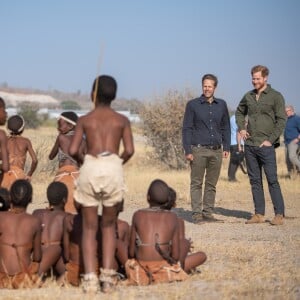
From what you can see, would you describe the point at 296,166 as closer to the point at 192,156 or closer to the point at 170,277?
the point at 192,156

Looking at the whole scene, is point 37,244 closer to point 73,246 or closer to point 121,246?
point 73,246

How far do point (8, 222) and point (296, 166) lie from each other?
1199 cm

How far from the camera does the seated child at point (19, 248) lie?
267 inches

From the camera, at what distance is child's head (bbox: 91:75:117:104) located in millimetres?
6648

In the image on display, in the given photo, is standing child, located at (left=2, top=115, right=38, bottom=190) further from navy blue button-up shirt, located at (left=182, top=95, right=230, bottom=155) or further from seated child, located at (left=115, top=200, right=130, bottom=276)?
seated child, located at (left=115, top=200, right=130, bottom=276)

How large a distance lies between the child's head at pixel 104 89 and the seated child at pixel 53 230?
3.88 ft

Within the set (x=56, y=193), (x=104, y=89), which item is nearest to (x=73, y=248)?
(x=56, y=193)

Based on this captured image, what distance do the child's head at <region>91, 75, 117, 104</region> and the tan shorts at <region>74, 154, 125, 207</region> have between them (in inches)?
20.1

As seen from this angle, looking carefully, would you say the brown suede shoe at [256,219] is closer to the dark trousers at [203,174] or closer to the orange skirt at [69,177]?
the dark trousers at [203,174]

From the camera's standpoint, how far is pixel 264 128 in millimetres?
10750

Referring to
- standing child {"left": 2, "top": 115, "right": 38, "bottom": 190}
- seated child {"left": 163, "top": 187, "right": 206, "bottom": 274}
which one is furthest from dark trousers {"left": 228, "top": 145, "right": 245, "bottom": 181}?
seated child {"left": 163, "top": 187, "right": 206, "bottom": 274}

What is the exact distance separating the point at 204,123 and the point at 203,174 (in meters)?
0.75

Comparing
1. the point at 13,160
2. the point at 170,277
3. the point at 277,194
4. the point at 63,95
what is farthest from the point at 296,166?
the point at 63,95

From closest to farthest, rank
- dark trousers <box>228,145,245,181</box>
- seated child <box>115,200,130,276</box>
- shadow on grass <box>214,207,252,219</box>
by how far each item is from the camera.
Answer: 1. seated child <box>115,200,130,276</box>
2. shadow on grass <box>214,207,252,219</box>
3. dark trousers <box>228,145,245,181</box>
